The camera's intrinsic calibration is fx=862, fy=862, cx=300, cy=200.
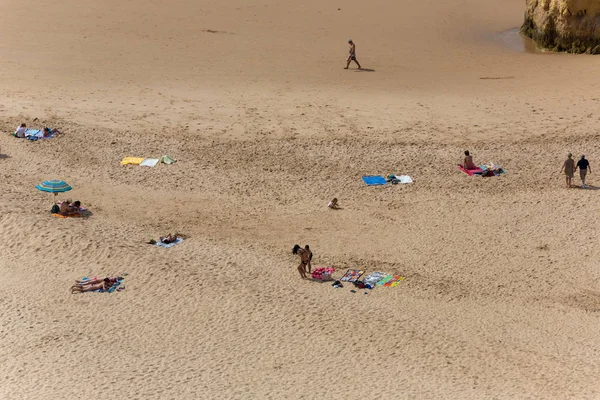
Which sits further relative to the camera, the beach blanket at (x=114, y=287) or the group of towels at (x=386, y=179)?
the group of towels at (x=386, y=179)

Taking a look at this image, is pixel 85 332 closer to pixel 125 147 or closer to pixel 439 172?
pixel 125 147

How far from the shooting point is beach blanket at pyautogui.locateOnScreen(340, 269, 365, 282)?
1769 centimetres

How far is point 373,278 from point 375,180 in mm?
5079

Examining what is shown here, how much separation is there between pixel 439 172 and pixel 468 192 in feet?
4.17

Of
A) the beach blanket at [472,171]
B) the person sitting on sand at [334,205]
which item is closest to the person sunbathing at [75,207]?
the person sitting on sand at [334,205]

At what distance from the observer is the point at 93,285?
56.2 ft

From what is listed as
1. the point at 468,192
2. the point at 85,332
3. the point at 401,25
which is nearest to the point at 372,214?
the point at 468,192

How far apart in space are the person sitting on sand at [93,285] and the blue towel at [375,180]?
7.69m

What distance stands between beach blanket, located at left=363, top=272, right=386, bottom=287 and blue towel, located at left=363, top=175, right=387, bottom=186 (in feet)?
15.1

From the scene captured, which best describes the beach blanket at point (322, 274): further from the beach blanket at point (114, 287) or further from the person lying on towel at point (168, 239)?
the beach blanket at point (114, 287)

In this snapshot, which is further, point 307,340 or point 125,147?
point 125,147

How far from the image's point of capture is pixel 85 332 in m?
15.8

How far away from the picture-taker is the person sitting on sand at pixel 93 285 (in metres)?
17.1

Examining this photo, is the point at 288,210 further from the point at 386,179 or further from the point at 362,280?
the point at 362,280
